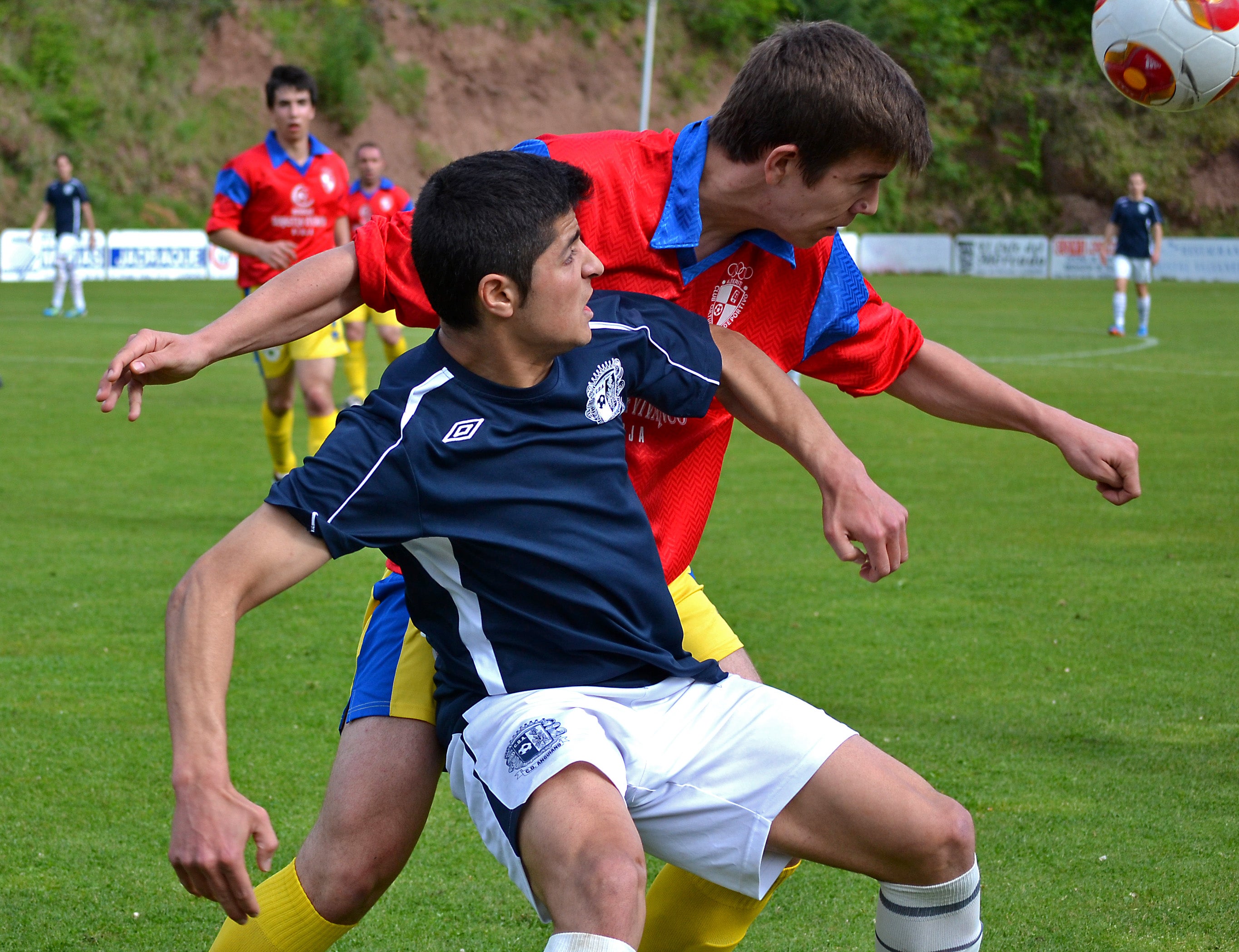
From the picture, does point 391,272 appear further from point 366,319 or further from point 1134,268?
point 1134,268

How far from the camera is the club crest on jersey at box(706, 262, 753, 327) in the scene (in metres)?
2.88

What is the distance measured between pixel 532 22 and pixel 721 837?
42.6m

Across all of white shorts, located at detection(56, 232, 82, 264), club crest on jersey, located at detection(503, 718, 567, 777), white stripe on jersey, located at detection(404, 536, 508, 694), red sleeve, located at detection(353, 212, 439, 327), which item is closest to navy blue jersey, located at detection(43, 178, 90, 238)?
white shorts, located at detection(56, 232, 82, 264)

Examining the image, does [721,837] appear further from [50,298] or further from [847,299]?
[50,298]

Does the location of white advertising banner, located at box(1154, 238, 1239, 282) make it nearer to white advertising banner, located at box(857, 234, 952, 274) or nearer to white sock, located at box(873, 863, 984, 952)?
white advertising banner, located at box(857, 234, 952, 274)

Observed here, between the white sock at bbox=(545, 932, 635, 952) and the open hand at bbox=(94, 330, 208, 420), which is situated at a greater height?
the open hand at bbox=(94, 330, 208, 420)

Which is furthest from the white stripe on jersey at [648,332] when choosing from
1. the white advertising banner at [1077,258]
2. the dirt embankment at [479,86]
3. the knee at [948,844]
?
the dirt embankment at [479,86]

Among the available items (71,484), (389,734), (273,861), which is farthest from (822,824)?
(71,484)

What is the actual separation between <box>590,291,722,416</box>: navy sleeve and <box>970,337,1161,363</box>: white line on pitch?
12.7 meters

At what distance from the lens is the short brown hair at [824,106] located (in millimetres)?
2566

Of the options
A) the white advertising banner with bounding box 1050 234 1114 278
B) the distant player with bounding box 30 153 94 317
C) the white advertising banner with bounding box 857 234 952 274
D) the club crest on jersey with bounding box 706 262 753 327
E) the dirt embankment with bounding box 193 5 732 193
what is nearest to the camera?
→ the club crest on jersey with bounding box 706 262 753 327

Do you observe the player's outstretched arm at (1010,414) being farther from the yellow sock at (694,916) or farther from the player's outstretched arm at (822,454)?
the yellow sock at (694,916)

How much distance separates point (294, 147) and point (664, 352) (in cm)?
690

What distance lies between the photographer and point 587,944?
1.93 metres
